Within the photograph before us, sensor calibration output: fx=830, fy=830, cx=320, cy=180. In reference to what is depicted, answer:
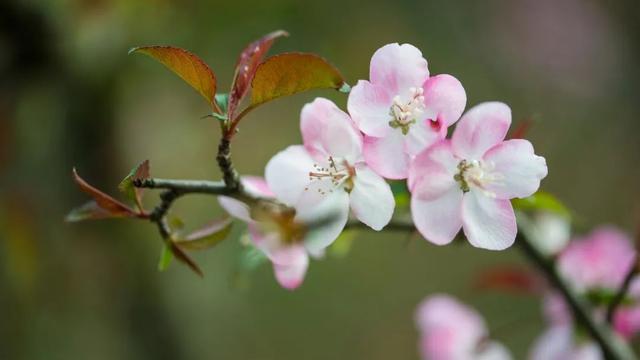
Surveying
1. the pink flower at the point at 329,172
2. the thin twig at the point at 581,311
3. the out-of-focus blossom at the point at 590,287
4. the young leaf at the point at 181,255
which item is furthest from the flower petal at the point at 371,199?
the out-of-focus blossom at the point at 590,287

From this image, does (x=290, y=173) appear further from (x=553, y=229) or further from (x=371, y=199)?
(x=553, y=229)

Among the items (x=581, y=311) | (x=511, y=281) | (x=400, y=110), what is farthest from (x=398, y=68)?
(x=511, y=281)

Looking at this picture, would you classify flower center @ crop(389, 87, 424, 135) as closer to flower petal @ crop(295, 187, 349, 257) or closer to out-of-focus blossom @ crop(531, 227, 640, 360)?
flower petal @ crop(295, 187, 349, 257)

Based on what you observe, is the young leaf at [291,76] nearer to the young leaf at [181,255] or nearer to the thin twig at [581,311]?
the young leaf at [181,255]

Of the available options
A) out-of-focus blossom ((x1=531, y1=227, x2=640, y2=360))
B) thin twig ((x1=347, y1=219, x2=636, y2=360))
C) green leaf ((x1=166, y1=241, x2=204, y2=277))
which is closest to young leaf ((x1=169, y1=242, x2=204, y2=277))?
green leaf ((x1=166, y1=241, x2=204, y2=277))

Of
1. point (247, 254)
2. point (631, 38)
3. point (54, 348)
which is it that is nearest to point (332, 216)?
point (247, 254)

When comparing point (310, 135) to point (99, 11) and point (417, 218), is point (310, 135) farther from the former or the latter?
point (99, 11)
